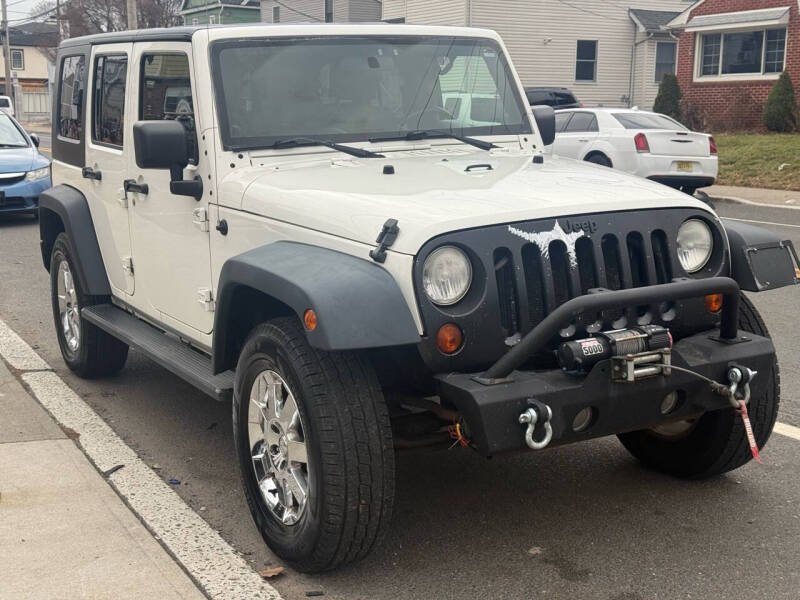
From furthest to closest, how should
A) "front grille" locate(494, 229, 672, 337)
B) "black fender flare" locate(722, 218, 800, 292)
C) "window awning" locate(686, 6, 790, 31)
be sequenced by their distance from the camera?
"window awning" locate(686, 6, 790, 31) < "black fender flare" locate(722, 218, 800, 292) < "front grille" locate(494, 229, 672, 337)

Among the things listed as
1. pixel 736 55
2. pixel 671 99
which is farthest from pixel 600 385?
pixel 736 55

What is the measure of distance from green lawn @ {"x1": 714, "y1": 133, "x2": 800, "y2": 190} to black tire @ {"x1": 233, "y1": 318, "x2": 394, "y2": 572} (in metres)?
17.5

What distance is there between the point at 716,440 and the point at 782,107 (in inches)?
987

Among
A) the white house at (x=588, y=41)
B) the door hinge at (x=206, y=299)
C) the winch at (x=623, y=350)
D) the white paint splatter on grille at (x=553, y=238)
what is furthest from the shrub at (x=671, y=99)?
the winch at (x=623, y=350)

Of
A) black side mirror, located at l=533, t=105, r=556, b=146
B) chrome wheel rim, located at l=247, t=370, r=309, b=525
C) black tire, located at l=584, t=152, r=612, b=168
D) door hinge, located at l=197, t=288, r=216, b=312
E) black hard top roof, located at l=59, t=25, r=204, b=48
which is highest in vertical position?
black hard top roof, located at l=59, t=25, r=204, b=48

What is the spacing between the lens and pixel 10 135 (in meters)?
15.8

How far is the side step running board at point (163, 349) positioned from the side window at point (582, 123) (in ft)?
44.0

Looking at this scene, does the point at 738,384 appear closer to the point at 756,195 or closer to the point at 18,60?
the point at 756,195

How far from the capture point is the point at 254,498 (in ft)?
13.5

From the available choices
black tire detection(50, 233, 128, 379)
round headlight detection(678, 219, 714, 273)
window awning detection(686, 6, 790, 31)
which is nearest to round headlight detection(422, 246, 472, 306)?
round headlight detection(678, 219, 714, 273)

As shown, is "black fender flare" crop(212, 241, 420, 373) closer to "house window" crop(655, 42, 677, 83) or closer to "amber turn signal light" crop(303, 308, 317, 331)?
"amber turn signal light" crop(303, 308, 317, 331)

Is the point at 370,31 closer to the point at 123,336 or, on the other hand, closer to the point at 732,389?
the point at 123,336

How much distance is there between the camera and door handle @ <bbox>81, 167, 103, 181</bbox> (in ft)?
19.7

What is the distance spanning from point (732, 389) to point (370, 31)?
250 centimetres
